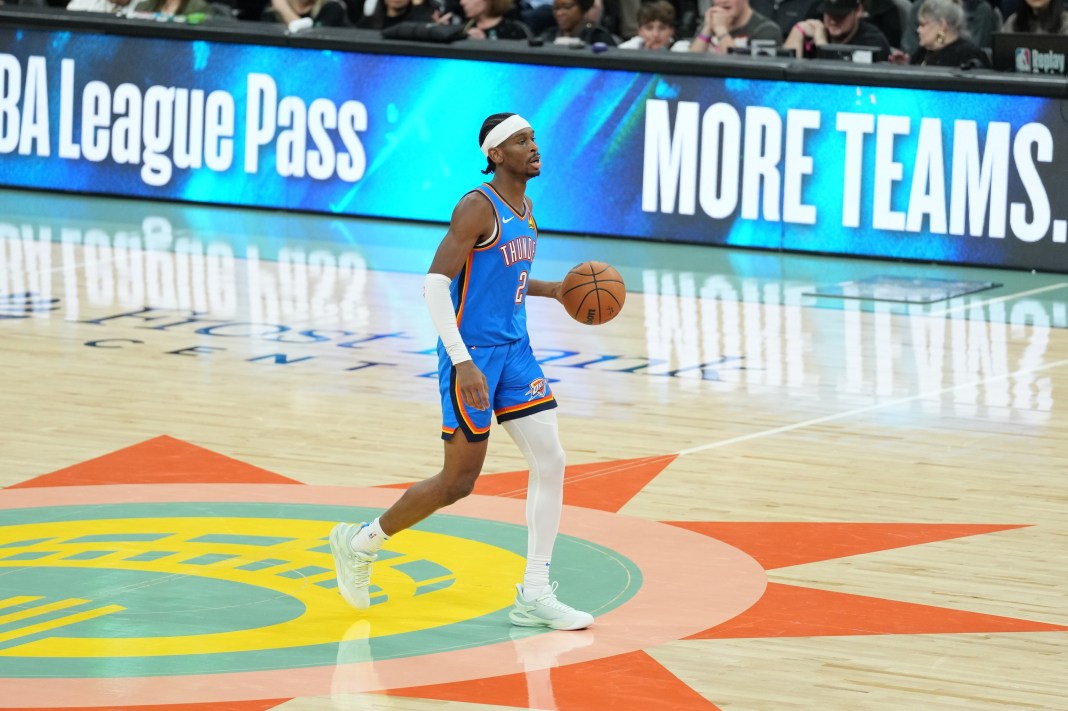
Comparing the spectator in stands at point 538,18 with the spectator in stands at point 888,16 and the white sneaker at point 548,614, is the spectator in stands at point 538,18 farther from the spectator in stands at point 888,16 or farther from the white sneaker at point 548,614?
the white sneaker at point 548,614

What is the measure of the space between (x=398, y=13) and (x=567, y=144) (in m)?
2.71

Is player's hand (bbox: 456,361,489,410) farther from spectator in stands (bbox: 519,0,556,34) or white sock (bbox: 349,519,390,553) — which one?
spectator in stands (bbox: 519,0,556,34)

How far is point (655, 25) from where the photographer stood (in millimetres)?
17531

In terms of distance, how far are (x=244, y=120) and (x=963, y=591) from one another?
12.2 metres

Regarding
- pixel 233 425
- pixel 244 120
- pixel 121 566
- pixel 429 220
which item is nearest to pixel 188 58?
pixel 244 120

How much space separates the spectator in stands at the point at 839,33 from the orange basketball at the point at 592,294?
1001cm

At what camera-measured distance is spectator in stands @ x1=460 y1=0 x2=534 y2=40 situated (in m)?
18.1

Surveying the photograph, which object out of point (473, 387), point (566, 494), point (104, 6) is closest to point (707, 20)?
point (104, 6)

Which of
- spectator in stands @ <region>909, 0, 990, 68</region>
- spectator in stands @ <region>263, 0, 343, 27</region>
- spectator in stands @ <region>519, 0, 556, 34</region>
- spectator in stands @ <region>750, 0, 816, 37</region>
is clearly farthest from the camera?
spectator in stands @ <region>519, 0, 556, 34</region>

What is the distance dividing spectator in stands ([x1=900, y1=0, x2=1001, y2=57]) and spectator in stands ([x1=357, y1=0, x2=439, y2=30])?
4552 mm

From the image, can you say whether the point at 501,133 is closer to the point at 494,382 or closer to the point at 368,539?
the point at 494,382

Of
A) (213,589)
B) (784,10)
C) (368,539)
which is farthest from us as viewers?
(784,10)

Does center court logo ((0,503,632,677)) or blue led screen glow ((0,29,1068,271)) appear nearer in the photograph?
center court logo ((0,503,632,677))

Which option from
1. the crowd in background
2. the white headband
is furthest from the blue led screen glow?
the white headband
